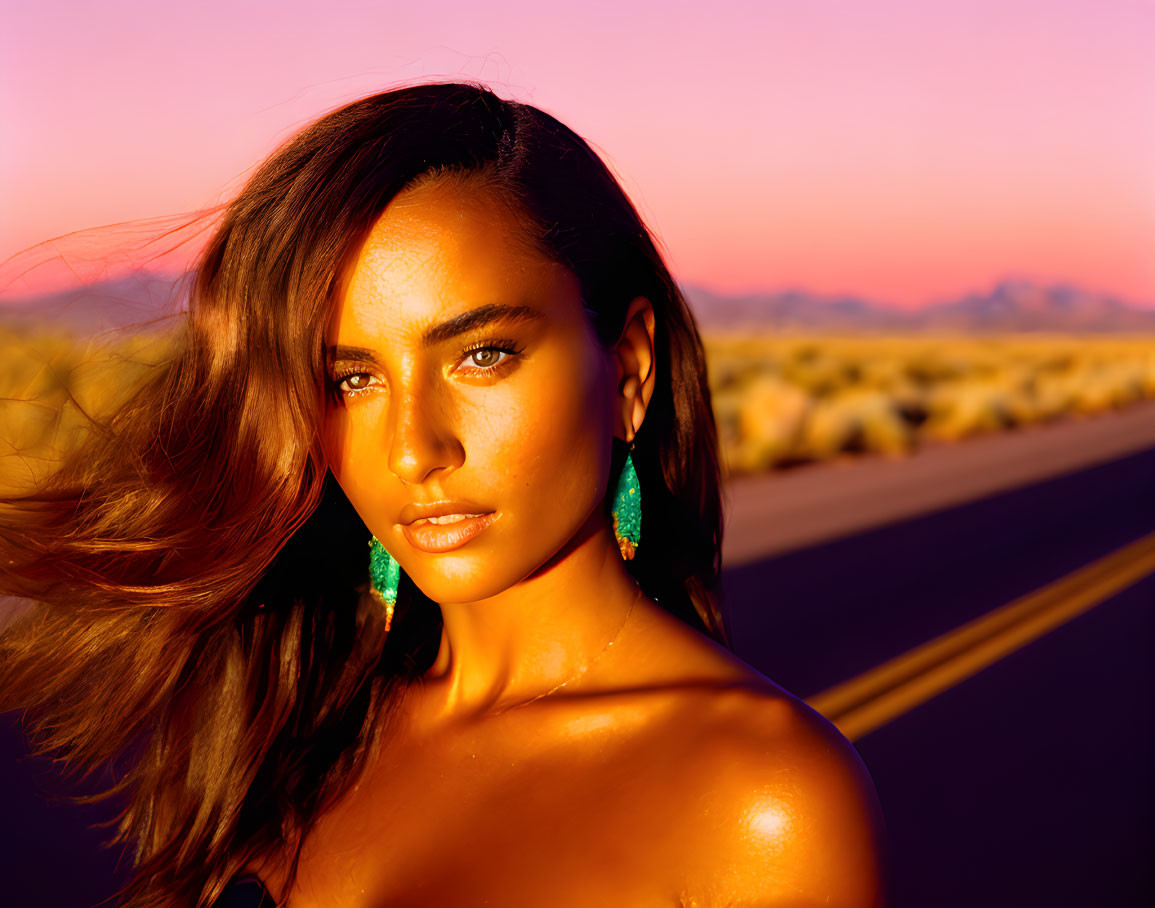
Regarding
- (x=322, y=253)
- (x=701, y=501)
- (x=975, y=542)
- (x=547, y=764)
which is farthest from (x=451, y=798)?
(x=975, y=542)

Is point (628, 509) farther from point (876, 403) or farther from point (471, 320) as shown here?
point (876, 403)

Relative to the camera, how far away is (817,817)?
1550mm

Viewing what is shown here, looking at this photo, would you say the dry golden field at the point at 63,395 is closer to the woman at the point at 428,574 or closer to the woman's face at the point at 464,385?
the woman at the point at 428,574

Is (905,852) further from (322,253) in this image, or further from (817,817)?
(322,253)

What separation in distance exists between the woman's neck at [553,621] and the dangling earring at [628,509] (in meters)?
0.03

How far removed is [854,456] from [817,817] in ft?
55.6

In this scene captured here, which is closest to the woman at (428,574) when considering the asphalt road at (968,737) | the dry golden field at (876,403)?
the asphalt road at (968,737)

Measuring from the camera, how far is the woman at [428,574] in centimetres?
169

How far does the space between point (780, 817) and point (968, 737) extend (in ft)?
15.2

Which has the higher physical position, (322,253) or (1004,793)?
(322,253)

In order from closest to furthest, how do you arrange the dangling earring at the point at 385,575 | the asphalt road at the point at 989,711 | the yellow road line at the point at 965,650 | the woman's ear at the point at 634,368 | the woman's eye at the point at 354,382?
1. the woman's eye at the point at 354,382
2. the woman's ear at the point at 634,368
3. the dangling earring at the point at 385,575
4. the asphalt road at the point at 989,711
5. the yellow road line at the point at 965,650

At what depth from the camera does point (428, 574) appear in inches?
71.0

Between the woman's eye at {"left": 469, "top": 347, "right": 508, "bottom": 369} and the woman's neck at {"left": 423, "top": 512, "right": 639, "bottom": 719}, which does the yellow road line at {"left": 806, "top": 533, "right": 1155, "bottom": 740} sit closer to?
the woman's neck at {"left": 423, "top": 512, "right": 639, "bottom": 719}

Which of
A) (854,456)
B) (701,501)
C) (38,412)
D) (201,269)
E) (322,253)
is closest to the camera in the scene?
(322,253)
